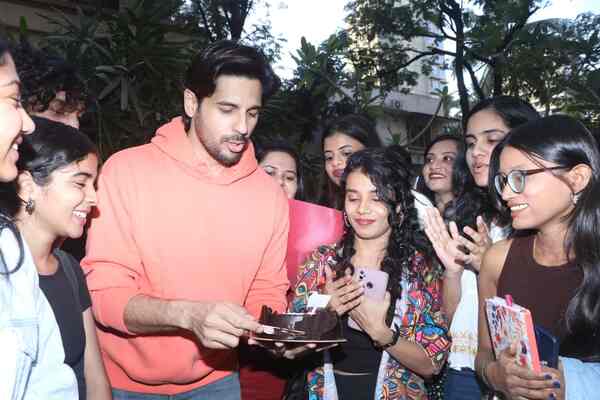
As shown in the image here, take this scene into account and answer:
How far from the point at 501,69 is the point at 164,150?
30.9 feet

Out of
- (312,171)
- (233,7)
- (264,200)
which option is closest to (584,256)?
(264,200)

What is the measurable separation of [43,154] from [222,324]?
961mm

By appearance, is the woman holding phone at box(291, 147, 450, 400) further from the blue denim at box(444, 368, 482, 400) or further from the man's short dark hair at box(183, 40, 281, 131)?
the man's short dark hair at box(183, 40, 281, 131)

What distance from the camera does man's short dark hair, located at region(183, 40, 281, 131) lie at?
8.18ft

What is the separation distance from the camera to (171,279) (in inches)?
88.7

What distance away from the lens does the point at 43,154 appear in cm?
205

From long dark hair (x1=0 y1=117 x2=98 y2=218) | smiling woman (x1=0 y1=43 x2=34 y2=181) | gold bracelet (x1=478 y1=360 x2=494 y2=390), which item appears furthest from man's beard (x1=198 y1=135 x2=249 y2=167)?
gold bracelet (x1=478 y1=360 x2=494 y2=390)

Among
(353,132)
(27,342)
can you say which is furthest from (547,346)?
(353,132)

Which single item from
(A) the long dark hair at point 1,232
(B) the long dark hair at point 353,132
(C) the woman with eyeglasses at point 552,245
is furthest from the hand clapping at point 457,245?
(A) the long dark hair at point 1,232

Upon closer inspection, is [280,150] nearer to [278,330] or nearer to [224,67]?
[224,67]

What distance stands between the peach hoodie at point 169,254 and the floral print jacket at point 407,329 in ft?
0.80

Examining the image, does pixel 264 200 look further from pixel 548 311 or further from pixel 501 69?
pixel 501 69

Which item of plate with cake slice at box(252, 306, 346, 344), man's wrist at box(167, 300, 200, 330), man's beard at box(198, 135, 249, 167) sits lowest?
plate with cake slice at box(252, 306, 346, 344)

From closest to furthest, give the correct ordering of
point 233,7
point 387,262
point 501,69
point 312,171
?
point 387,262
point 312,171
point 233,7
point 501,69
